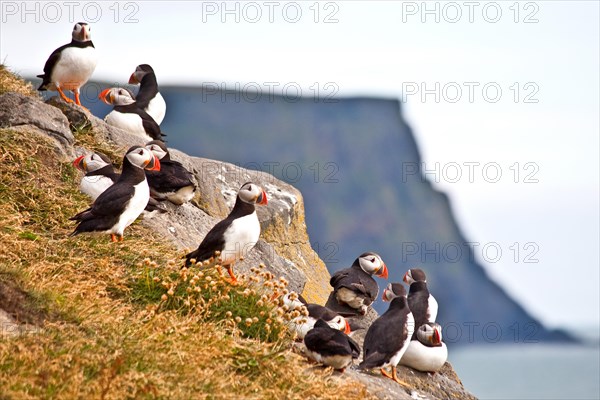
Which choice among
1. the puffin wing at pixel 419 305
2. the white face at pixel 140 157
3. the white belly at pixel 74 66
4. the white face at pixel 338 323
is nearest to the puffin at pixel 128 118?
the white belly at pixel 74 66

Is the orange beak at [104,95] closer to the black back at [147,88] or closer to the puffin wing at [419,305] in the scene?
the black back at [147,88]

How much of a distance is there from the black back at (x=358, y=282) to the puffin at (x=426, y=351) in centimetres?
97

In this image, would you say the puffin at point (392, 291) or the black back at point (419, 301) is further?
the puffin at point (392, 291)

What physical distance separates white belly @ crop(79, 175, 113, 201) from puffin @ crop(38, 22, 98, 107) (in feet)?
8.39

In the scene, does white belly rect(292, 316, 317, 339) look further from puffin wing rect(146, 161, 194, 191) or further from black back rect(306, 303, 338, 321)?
puffin wing rect(146, 161, 194, 191)

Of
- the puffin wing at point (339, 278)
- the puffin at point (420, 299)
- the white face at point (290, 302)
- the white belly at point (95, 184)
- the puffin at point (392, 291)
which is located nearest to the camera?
the white face at point (290, 302)

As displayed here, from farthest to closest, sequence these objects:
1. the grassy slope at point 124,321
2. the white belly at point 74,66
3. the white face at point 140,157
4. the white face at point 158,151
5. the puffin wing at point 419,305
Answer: the white belly at point 74,66
the white face at point 158,151
the puffin wing at point 419,305
the white face at point 140,157
the grassy slope at point 124,321

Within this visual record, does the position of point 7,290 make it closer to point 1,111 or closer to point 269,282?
point 269,282

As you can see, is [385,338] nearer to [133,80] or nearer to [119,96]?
[119,96]

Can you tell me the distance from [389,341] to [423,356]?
958 mm

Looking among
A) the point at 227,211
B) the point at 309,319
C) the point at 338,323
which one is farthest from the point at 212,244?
the point at 227,211

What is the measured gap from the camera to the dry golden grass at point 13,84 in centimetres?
1231

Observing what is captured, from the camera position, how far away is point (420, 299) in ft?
31.4

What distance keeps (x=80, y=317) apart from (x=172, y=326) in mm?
613
